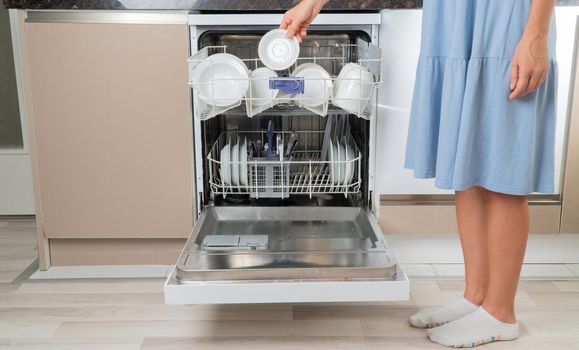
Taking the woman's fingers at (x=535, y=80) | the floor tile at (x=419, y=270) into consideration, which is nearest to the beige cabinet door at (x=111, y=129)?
the floor tile at (x=419, y=270)

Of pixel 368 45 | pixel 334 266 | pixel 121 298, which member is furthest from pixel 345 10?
pixel 121 298

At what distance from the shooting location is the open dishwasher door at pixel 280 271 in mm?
1219

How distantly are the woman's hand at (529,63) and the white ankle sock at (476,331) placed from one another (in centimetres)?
55

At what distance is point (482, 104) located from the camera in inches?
48.9

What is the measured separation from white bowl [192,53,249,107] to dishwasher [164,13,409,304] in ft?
0.10

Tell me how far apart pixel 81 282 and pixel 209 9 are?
2.99ft

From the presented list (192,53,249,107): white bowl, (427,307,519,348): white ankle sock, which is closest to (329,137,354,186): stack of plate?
(192,53,249,107): white bowl

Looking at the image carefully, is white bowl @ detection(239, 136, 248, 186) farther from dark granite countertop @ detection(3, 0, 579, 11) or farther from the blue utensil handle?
dark granite countertop @ detection(3, 0, 579, 11)

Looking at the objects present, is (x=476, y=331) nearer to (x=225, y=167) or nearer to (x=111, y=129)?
(x=225, y=167)

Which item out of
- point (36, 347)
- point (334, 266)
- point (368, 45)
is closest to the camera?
point (334, 266)

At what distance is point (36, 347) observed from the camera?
4.59 feet

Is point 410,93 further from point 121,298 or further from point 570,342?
point 121,298

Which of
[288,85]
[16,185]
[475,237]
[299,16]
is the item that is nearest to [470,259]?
[475,237]

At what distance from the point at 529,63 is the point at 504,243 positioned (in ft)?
1.40
